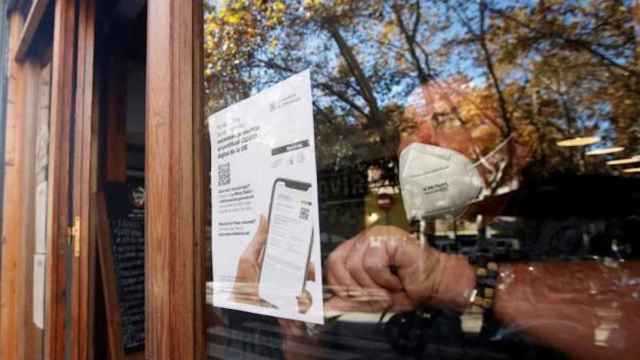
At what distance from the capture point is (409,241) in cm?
116

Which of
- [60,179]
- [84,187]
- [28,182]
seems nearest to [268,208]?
[84,187]

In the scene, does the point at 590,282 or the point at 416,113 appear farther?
the point at 416,113

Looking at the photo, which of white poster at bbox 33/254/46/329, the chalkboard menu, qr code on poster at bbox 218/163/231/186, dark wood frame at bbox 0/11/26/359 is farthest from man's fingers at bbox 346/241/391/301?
dark wood frame at bbox 0/11/26/359

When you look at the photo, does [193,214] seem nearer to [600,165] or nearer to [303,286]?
[303,286]

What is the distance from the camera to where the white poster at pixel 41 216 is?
6.90 ft

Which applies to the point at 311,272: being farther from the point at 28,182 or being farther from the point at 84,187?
the point at 28,182

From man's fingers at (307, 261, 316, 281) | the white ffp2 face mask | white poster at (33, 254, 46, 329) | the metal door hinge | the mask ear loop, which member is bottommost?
white poster at (33, 254, 46, 329)

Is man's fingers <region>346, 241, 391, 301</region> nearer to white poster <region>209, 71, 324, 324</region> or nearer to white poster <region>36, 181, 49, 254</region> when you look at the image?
white poster <region>209, 71, 324, 324</region>

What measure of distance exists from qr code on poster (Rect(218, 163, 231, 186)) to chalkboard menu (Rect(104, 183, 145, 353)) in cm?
133

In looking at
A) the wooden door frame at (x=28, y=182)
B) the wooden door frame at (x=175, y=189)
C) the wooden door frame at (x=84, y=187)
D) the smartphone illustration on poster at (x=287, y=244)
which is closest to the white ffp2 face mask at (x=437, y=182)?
the smartphone illustration on poster at (x=287, y=244)

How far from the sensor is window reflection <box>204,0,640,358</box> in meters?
1.07

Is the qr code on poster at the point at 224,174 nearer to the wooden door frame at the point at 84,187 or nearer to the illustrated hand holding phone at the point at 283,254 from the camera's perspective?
the illustrated hand holding phone at the point at 283,254

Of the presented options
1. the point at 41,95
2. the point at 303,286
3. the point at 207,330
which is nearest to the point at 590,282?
the point at 303,286

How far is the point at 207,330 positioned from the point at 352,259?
32 centimetres
